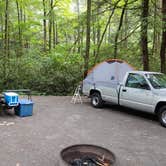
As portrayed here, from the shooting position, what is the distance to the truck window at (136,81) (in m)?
7.38

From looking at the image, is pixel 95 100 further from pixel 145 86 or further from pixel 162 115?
pixel 162 115

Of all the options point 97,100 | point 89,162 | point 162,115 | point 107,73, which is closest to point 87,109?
point 97,100

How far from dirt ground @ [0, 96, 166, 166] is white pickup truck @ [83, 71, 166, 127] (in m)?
0.46

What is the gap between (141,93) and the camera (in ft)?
24.0

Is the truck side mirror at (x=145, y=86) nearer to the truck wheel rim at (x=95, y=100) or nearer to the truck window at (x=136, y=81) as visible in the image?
the truck window at (x=136, y=81)

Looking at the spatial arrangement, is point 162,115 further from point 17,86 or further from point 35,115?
point 17,86

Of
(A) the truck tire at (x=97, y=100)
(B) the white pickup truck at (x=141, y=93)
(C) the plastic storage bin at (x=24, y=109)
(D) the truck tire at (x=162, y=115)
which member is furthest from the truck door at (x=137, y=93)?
(C) the plastic storage bin at (x=24, y=109)

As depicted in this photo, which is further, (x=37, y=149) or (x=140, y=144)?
(x=140, y=144)

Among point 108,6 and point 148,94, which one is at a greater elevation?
point 108,6

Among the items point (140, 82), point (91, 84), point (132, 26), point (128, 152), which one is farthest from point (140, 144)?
point (132, 26)

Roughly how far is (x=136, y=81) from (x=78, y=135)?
10.2 feet

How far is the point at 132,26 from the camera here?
13.2 m

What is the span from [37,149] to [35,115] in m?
3.03

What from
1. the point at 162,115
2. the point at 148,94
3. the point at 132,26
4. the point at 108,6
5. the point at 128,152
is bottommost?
the point at 128,152
